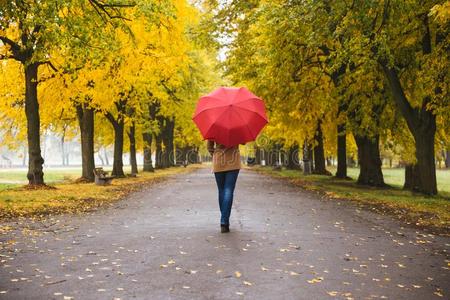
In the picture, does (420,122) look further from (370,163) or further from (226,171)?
(226,171)

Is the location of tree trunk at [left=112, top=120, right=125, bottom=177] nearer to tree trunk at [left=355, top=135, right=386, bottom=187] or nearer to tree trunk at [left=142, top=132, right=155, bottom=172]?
tree trunk at [left=142, top=132, right=155, bottom=172]

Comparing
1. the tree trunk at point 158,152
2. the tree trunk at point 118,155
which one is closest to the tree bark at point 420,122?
the tree trunk at point 118,155

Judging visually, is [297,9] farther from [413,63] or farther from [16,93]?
[16,93]

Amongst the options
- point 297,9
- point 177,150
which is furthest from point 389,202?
point 177,150

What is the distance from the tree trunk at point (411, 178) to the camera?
2000cm

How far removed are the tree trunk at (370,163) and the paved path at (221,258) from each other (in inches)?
515

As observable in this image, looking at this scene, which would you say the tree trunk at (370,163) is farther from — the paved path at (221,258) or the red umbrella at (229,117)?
the red umbrella at (229,117)

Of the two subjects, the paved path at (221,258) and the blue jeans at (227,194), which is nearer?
the paved path at (221,258)

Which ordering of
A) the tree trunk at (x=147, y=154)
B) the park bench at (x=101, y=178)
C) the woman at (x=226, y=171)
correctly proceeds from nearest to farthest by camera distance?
1. the woman at (x=226, y=171)
2. the park bench at (x=101, y=178)
3. the tree trunk at (x=147, y=154)

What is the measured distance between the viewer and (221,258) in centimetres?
681

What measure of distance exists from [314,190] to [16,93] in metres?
13.0

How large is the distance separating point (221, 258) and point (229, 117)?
110 inches

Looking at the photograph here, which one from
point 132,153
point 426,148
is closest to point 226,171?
point 426,148

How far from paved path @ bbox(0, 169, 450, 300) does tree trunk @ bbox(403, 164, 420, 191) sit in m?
9.60
